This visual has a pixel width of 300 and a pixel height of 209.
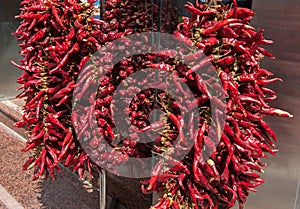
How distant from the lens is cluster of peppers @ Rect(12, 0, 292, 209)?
1.41 metres

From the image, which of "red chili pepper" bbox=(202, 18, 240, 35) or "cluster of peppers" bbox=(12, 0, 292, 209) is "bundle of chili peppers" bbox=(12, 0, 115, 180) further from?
"red chili pepper" bbox=(202, 18, 240, 35)

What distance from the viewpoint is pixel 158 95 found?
1542mm

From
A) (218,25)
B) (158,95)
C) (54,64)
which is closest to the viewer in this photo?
(218,25)

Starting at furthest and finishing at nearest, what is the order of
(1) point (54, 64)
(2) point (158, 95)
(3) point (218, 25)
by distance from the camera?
1. (1) point (54, 64)
2. (2) point (158, 95)
3. (3) point (218, 25)

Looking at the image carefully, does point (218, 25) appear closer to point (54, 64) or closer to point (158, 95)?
point (158, 95)

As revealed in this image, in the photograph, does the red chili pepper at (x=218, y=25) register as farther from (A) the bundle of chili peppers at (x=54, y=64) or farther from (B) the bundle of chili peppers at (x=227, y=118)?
(A) the bundle of chili peppers at (x=54, y=64)

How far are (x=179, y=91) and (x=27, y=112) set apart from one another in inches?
36.5

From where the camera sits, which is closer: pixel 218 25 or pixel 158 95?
pixel 218 25

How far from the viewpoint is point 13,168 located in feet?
11.7

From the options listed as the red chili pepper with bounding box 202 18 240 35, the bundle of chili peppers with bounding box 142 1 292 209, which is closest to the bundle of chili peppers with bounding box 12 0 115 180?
the bundle of chili peppers with bounding box 142 1 292 209

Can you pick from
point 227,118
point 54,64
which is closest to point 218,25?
point 227,118

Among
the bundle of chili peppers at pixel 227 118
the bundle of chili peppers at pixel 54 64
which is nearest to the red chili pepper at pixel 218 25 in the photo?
the bundle of chili peppers at pixel 227 118

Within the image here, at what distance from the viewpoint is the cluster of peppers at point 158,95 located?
141 centimetres

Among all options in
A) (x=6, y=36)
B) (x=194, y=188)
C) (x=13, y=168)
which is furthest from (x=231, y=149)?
(x=6, y=36)
